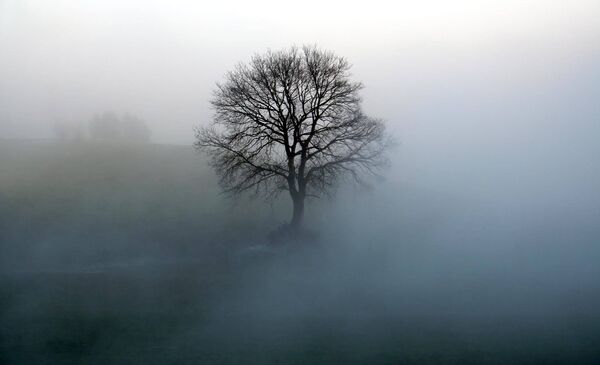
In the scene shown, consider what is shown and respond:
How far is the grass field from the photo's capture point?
15.4 m

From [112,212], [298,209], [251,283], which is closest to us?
[251,283]

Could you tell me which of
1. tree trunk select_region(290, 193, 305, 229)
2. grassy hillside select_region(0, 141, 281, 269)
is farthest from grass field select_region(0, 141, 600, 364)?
tree trunk select_region(290, 193, 305, 229)

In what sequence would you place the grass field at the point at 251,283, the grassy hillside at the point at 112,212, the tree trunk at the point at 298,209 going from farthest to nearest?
the tree trunk at the point at 298,209, the grassy hillside at the point at 112,212, the grass field at the point at 251,283

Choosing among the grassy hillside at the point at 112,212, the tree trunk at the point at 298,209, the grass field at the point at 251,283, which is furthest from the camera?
the tree trunk at the point at 298,209

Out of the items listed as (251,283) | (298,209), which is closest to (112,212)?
(298,209)

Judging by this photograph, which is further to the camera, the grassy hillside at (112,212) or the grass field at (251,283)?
the grassy hillside at (112,212)

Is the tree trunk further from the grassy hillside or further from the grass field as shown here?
the grassy hillside

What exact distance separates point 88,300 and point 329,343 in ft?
30.2

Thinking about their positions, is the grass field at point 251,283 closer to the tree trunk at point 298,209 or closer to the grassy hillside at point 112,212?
the grassy hillside at point 112,212

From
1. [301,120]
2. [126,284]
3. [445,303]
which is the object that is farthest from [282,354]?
[301,120]

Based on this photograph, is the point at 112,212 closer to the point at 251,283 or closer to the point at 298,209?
the point at 298,209

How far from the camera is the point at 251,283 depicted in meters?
24.2

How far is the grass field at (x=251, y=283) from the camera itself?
1539cm

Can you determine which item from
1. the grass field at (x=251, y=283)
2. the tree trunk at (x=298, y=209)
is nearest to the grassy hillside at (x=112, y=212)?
the grass field at (x=251, y=283)
